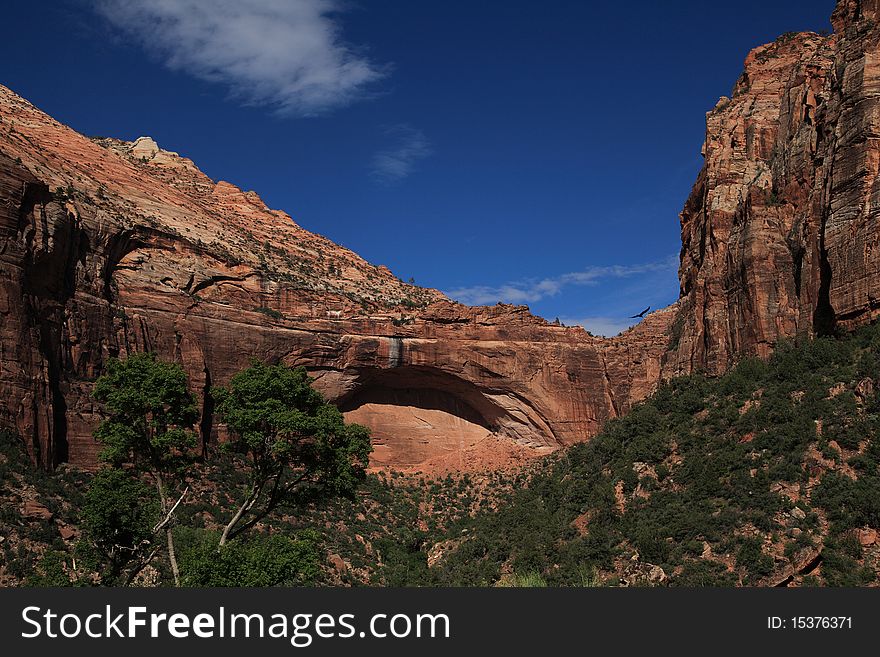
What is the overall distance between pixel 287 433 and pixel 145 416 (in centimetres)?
429

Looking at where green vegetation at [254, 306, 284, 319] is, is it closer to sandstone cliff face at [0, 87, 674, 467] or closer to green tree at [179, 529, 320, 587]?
sandstone cliff face at [0, 87, 674, 467]

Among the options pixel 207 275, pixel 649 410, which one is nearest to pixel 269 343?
pixel 207 275

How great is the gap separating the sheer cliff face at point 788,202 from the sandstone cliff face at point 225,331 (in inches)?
423

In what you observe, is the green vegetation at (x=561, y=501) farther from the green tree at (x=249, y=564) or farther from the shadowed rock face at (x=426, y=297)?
the shadowed rock face at (x=426, y=297)

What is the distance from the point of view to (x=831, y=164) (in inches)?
1537

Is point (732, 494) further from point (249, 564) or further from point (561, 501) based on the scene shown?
point (249, 564)

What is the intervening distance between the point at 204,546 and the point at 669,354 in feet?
130

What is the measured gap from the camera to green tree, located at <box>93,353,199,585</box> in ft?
77.3

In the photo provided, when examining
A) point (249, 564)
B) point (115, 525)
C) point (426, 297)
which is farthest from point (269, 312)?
point (249, 564)

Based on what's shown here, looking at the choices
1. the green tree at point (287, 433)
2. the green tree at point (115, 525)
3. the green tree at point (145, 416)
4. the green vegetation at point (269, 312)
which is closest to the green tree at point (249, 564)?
the green tree at point (287, 433)

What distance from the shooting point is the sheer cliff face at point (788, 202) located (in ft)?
118

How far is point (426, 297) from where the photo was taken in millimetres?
76000

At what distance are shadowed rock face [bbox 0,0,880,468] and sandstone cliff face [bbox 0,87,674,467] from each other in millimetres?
137

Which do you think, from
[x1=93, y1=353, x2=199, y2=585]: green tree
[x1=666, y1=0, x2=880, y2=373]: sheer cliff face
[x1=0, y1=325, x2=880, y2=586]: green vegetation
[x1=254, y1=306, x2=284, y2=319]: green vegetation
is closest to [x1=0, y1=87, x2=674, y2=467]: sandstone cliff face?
[x1=254, y1=306, x2=284, y2=319]: green vegetation
